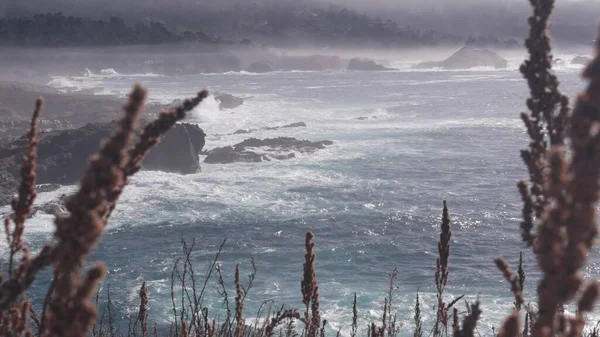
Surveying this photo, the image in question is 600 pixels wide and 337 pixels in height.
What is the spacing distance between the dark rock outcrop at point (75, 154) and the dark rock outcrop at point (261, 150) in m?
2.03

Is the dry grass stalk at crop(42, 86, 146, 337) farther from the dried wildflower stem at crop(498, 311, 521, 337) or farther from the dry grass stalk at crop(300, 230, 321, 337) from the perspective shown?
the dry grass stalk at crop(300, 230, 321, 337)

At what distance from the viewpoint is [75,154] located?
1453 inches

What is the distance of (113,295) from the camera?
19609 mm

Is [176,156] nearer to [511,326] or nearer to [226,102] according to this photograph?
[511,326]

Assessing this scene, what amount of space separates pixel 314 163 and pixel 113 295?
23946 millimetres

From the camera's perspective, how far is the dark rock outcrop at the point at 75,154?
34.2 meters

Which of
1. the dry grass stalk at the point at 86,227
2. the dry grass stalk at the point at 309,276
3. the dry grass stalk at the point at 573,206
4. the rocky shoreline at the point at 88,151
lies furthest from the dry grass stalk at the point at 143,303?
the rocky shoreline at the point at 88,151

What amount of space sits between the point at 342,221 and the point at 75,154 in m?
17.0

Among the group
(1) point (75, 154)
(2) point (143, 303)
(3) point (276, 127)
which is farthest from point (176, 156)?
(2) point (143, 303)

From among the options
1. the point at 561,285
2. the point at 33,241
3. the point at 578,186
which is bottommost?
the point at 33,241

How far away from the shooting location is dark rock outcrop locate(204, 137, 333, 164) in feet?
142

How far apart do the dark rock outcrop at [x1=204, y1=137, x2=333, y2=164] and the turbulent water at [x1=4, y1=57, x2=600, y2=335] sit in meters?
1.12

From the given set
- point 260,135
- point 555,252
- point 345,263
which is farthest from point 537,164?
point 260,135

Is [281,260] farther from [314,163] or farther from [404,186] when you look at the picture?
[314,163]
